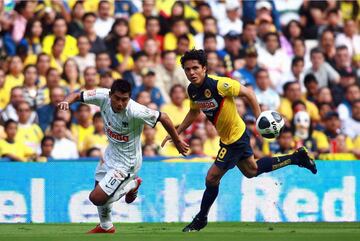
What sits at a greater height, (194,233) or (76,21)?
(76,21)

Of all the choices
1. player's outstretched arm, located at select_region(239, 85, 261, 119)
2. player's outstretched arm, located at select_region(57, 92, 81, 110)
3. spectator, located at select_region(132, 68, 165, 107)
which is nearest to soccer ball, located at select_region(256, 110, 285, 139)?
player's outstretched arm, located at select_region(239, 85, 261, 119)

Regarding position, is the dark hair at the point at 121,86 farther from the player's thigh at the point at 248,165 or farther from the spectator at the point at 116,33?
the spectator at the point at 116,33

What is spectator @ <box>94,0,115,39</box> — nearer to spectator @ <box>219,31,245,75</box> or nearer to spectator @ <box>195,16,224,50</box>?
spectator @ <box>195,16,224,50</box>

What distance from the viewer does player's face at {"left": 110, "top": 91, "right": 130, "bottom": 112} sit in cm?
1191

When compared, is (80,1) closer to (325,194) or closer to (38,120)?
(38,120)

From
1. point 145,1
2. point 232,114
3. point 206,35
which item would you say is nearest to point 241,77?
point 206,35

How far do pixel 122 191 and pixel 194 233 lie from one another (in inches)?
44.3

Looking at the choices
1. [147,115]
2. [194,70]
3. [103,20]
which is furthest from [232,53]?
[147,115]

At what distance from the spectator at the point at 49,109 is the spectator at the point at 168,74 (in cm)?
184

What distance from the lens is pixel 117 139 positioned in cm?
1243

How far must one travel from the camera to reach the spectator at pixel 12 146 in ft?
54.1

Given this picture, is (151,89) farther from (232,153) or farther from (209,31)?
(232,153)

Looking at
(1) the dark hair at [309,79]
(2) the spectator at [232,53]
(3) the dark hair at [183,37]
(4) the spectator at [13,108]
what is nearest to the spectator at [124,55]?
(3) the dark hair at [183,37]

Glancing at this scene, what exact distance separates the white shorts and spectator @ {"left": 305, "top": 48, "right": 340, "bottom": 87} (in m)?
7.79
